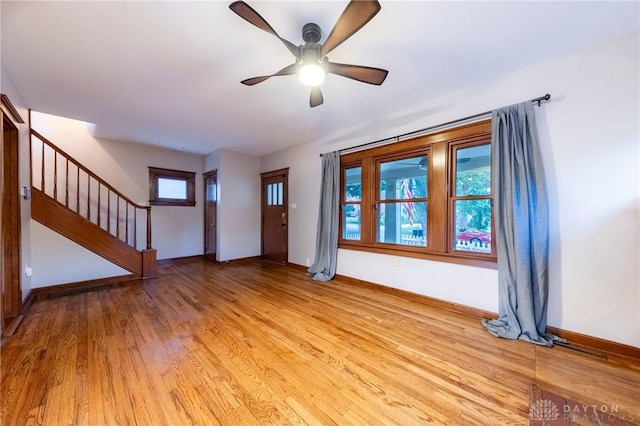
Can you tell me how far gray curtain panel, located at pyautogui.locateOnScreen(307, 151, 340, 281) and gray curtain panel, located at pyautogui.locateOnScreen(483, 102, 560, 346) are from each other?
221 centimetres

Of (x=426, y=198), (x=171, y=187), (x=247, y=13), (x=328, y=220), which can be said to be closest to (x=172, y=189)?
(x=171, y=187)

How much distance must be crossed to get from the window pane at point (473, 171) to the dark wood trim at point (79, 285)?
16.9ft

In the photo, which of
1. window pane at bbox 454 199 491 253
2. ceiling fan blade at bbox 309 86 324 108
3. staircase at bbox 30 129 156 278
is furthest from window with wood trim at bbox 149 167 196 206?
window pane at bbox 454 199 491 253

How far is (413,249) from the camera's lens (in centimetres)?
319

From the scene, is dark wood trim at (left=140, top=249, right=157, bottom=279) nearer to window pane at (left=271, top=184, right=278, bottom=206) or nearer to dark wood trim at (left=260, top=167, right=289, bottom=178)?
window pane at (left=271, top=184, right=278, bottom=206)

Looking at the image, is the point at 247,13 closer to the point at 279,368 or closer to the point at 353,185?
the point at 279,368

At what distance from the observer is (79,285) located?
356 cm

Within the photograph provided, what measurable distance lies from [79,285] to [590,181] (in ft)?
20.5

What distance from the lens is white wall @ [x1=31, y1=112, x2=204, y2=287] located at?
11.0 feet

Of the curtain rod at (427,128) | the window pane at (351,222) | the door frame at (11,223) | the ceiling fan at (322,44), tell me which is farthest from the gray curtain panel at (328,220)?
the door frame at (11,223)

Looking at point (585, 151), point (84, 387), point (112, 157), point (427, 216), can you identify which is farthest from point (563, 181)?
point (112, 157)

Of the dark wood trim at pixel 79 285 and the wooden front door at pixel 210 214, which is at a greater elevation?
the wooden front door at pixel 210 214

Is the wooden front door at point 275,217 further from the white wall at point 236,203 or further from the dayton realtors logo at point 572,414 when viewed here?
the dayton realtors logo at point 572,414

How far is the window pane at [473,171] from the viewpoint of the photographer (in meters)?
2.67
